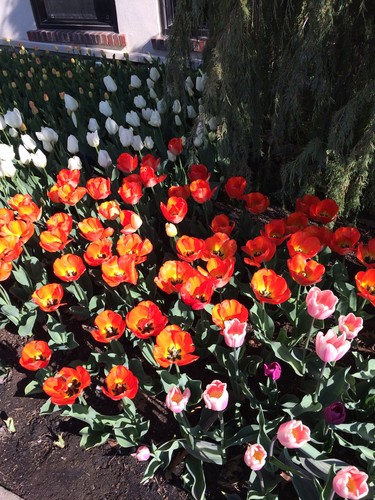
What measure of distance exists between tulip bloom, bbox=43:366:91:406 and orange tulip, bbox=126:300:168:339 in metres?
0.23

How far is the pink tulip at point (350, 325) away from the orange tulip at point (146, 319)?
0.59 metres

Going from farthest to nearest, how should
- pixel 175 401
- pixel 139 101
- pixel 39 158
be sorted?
pixel 139 101
pixel 39 158
pixel 175 401

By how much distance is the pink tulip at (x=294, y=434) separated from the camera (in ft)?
3.66

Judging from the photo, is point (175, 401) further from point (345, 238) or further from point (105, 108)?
point (105, 108)

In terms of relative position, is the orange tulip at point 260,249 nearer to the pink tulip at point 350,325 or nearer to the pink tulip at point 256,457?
the pink tulip at point 350,325

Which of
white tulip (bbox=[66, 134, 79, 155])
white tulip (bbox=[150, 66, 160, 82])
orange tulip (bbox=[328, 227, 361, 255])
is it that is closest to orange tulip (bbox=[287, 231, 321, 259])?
orange tulip (bbox=[328, 227, 361, 255])

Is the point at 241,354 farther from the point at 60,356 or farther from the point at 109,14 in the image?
the point at 109,14

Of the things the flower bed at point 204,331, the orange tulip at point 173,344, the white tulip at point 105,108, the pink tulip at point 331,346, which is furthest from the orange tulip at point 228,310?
the white tulip at point 105,108

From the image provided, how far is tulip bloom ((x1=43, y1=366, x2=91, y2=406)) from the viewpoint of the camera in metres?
1.45

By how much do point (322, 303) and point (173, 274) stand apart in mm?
612

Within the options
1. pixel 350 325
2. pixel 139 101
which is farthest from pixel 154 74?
pixel 350 325

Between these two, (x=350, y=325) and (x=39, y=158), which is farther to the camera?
(x=39, y=158)

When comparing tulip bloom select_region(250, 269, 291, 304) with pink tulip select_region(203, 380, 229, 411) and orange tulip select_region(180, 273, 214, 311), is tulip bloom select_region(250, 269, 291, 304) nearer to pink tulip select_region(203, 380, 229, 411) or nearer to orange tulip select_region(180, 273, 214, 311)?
orange tulip select_region(180, 273, 214, 311)

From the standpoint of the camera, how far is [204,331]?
6.01 feet
